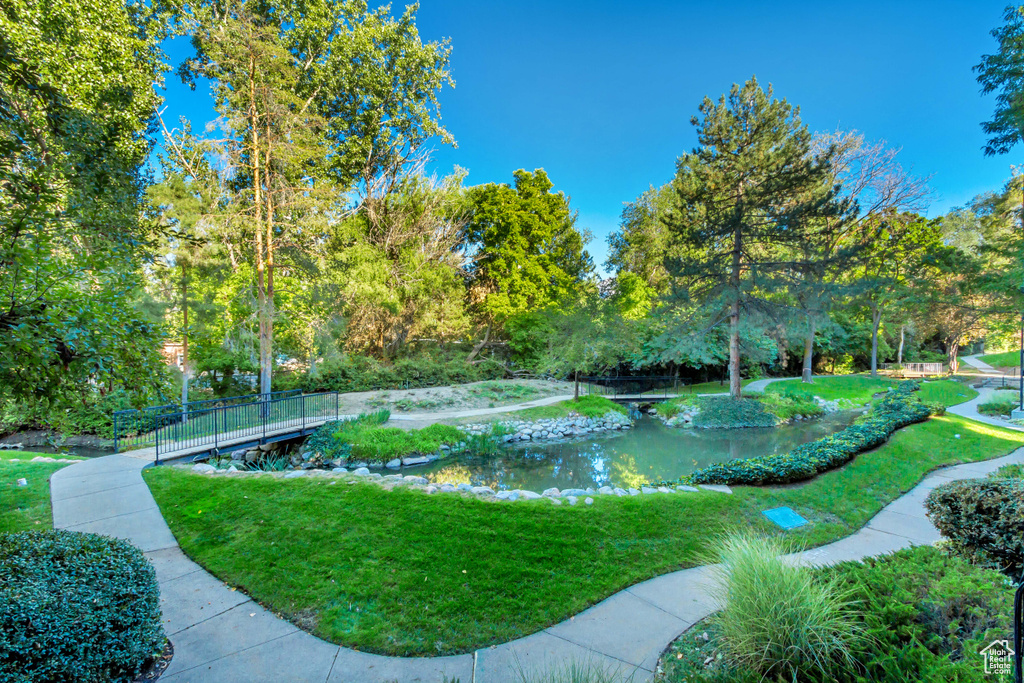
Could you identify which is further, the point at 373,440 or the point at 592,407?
the point at 592,407

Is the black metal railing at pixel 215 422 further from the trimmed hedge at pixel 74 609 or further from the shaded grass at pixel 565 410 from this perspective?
the trimmed hedge at pixel 74 609

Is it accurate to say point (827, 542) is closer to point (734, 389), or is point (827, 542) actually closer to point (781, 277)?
point (734, 389)

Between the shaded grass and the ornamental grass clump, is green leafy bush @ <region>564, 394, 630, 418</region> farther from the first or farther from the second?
the ornamental grass clump

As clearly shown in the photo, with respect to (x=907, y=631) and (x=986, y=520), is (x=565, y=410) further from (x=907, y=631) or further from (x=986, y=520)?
(x=907, y=631)

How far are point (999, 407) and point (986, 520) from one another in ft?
46.5

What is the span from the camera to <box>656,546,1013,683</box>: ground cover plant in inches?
86.9

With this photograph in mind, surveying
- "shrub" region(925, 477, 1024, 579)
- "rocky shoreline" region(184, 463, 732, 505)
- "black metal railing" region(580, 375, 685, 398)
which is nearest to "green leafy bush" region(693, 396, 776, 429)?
Result: "black metal railing" region(580, 375, 685, 398)

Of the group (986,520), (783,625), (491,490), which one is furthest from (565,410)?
(783,625)

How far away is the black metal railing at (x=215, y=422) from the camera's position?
9.09 metres

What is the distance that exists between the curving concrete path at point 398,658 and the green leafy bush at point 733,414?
32.6 feet

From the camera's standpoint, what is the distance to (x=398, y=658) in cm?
293

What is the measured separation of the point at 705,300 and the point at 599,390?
711cm

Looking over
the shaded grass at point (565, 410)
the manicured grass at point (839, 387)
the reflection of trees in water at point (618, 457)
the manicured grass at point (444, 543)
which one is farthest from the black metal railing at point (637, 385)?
the manicured grass at point (444, 543)

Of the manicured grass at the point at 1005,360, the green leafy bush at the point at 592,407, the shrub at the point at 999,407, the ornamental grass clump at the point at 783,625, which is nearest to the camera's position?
the ornamental grass clump at the point at 783,625
